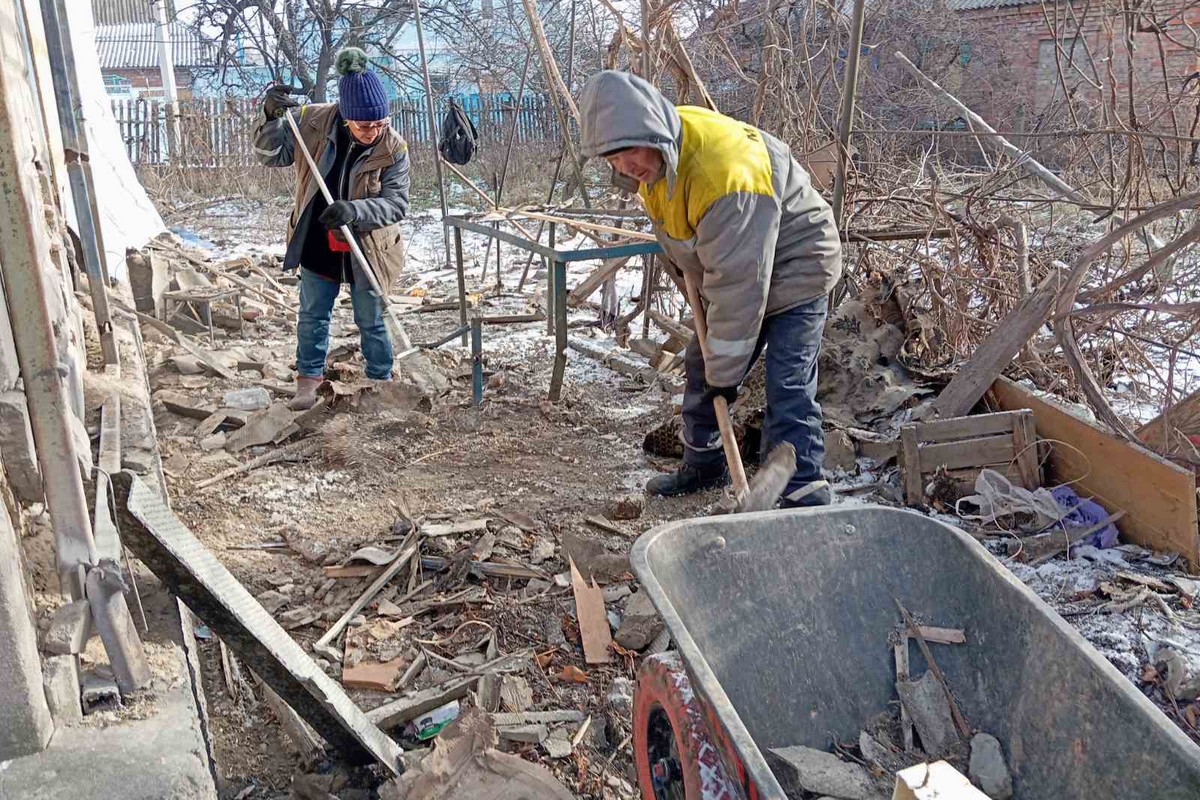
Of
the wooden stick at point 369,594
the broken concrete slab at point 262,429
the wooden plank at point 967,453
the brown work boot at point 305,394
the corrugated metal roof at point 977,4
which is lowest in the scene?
the wooden stick at point 369,594

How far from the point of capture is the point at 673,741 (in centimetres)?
221

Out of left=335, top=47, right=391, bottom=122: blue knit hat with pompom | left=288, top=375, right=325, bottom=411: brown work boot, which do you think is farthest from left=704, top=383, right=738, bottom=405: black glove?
left=288, top=375, right=325, bottom=411: brown work boot

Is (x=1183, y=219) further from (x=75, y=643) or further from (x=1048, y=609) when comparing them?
(x=75, y=643)

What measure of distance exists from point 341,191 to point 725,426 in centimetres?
318

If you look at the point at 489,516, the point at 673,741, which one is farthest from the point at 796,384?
the point at 673,741

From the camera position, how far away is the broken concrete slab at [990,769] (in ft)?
7.18

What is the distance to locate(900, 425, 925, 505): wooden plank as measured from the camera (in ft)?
14.3

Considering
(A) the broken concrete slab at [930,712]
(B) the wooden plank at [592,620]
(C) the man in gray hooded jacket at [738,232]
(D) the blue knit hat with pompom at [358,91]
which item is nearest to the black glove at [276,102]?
(D) the blue knit hat with pompom at [358,91]

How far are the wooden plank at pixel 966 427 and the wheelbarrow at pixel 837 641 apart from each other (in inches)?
86.1

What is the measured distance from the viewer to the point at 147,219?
32.6 ft

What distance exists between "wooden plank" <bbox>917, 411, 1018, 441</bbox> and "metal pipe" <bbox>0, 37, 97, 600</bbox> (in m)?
3.64

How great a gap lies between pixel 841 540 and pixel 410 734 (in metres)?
1.54

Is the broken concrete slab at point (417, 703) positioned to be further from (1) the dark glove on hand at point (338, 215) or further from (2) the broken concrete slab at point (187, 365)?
(2) the broken concrete slab at point (187, 365)

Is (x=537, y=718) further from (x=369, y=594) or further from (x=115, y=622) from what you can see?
(x=115, y=622)
